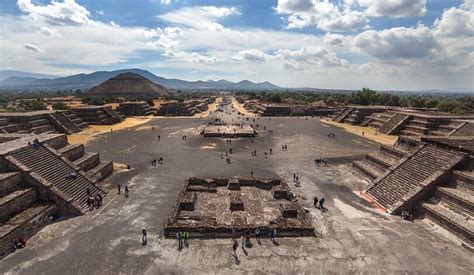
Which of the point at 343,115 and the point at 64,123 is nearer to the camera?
the point at 64,123

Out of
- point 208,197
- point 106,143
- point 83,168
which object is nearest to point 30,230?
point 83,168

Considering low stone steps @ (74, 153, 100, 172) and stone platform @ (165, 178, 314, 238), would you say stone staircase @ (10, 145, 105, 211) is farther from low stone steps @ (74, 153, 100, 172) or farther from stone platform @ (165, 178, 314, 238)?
stone platform @ (165, 178, 314, 238)

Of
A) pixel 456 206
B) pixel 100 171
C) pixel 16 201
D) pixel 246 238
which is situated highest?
pixel 456 206

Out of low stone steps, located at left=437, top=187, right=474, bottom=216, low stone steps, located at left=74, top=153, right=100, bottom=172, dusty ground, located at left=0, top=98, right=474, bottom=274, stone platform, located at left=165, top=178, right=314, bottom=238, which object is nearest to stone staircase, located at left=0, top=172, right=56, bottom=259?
dusty ground, located at left=0, top=98, right=474, bottom=274

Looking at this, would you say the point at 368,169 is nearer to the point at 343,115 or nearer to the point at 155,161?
the point at 155,161

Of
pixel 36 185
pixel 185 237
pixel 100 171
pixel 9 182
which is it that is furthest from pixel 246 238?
pixel 100 171

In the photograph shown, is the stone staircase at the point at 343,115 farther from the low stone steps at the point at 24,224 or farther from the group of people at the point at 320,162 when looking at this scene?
the low stone steps at the point at 24,224

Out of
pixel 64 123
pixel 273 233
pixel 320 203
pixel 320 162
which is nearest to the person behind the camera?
pixel 273 233
